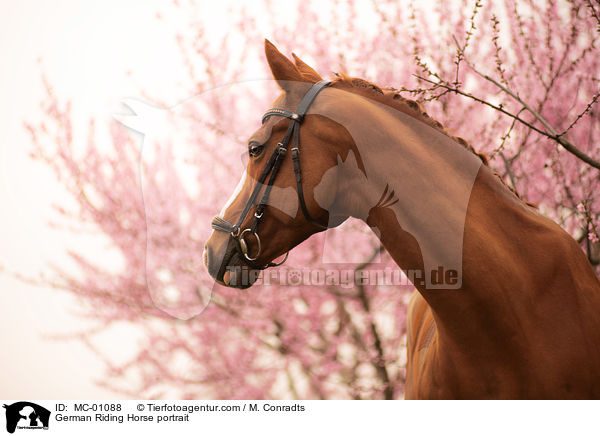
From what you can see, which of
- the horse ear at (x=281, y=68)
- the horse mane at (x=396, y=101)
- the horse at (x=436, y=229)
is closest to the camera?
the horse at (x=436, y=229)

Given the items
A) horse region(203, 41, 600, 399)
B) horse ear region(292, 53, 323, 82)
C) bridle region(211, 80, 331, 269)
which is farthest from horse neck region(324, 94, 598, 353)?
horse ear region(292, 53, 323, 82)

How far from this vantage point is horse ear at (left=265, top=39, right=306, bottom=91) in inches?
81.1

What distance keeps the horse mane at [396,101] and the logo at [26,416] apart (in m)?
2.04

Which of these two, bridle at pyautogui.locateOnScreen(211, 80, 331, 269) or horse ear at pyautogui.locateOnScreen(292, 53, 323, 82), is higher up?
horse ear at pyautogui.locateOnScreen(292, 53, 323, 82)

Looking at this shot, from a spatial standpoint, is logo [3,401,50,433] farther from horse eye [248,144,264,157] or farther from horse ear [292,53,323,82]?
horse ear [292,53,323,82]

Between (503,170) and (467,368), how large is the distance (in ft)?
12.9

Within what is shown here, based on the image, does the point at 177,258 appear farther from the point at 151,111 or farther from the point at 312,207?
the point at 312,207

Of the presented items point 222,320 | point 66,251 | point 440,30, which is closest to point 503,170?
point 440,30

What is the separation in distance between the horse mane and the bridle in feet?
0.35

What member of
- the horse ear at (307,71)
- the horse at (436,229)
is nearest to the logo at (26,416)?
the horse at (436,229)

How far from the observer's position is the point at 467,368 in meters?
1.83

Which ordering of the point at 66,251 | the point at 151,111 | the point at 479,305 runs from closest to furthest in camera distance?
the point at 479,305
the point at 151,111
the point at 66,251

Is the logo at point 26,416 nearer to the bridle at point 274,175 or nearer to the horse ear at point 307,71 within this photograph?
the bridle at point 274,175

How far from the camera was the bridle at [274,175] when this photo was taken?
77.2 inches
